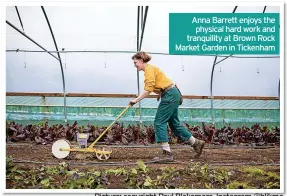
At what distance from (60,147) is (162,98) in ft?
3.36

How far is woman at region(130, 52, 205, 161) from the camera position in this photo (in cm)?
533

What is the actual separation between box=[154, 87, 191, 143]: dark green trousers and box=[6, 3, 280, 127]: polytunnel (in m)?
0.11

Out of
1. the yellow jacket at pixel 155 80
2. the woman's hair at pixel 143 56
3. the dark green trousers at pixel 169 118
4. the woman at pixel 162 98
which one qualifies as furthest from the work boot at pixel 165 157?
the woman's hair at pixel 143 56

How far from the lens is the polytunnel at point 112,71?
533 centimetres

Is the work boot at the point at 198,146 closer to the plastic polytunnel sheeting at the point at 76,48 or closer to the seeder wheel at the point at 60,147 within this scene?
the plastic polytunnel sheeting at the point at 76,48

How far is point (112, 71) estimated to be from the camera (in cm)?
563

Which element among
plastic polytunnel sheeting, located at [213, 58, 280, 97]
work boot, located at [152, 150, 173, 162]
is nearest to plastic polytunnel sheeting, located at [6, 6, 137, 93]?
work boot, located at [152, 150, 173, 162]

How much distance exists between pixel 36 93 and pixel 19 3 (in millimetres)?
817

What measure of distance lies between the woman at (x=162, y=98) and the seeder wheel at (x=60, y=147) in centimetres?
71

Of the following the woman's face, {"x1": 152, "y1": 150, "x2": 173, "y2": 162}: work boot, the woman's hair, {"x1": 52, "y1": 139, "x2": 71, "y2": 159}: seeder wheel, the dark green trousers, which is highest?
the woman's hair

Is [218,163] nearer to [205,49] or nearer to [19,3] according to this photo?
[205,49]

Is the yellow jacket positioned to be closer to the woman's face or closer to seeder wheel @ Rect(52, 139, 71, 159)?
the woman's face

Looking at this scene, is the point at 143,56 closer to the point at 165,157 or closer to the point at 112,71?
the point at 112,71

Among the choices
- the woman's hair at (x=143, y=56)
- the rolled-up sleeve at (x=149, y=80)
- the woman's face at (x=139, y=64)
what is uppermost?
the woman's hair at (x=143, y=56)
